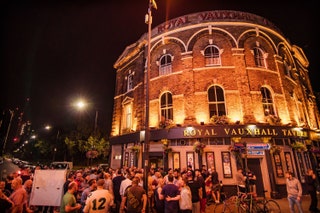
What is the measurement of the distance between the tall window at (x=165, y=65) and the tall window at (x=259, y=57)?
7484 millimetres

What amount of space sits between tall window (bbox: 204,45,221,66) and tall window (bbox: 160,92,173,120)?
14.5ft

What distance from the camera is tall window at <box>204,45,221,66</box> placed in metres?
15.5

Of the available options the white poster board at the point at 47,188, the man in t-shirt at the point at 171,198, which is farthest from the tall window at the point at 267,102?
the white poster board at the point at 47,188

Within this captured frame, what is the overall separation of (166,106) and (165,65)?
13.2 feet

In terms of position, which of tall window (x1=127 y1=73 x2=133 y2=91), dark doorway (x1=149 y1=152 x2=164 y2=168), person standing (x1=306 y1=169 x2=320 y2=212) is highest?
tall window (x1=127 y1=73 x2=133 y2=91)

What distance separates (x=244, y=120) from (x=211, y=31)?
323 inches

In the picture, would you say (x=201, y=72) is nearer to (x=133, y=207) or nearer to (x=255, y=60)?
(x=255, y=60)

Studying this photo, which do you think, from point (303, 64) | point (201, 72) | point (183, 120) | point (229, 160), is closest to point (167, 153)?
point (183, 120)

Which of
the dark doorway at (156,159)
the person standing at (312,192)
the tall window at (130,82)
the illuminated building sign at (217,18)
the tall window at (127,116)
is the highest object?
the illuminated building sign at (217,18)

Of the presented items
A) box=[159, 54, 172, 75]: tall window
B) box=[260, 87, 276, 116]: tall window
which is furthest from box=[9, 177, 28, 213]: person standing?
box=[260, 87, 276, 116]: tall window

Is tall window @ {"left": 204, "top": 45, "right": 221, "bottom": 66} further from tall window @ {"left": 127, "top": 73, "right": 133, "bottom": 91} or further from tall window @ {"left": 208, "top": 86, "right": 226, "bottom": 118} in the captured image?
tall window @ {"left": 127, "top": 73, "right": 133, "bottom": 91}

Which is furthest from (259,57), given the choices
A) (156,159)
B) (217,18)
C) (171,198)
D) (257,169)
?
(171,198)

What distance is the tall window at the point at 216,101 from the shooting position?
1427cm

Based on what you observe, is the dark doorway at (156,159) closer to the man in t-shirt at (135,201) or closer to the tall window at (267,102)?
the tall window at (267,102)
